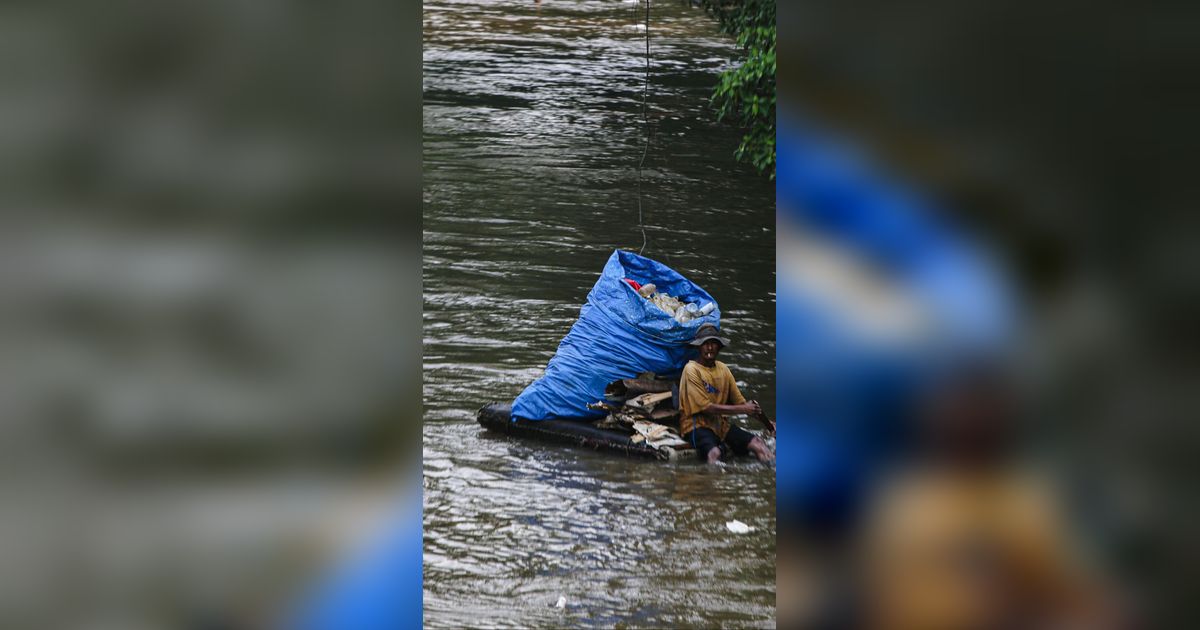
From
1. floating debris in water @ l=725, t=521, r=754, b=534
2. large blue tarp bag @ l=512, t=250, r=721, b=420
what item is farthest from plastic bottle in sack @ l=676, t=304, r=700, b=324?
floating debris in water @ l=725, t=521, r=754, b=534

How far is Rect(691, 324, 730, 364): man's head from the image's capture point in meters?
7.75

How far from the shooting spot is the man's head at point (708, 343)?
775 cm

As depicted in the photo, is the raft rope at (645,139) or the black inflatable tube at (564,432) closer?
the black inflatable tube at (564,432)

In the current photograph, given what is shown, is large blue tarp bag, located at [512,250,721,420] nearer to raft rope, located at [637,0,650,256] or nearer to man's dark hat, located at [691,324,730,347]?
man's dark hat, located at [691,324,730,347]

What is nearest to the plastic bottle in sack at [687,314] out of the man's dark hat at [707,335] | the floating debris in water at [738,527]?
the man's dark hat at [707,335]
